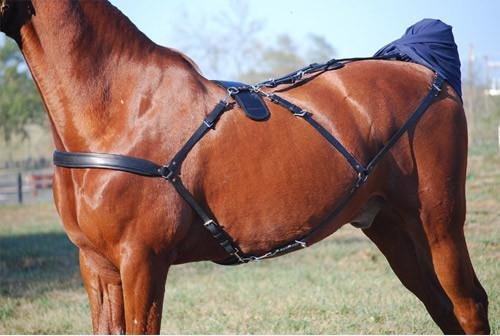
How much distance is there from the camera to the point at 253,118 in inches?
120

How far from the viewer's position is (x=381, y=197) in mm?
3553

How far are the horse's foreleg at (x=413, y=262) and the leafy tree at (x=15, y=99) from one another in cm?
2872

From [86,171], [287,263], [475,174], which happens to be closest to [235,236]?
[86,171]

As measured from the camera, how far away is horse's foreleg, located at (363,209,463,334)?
143 inches

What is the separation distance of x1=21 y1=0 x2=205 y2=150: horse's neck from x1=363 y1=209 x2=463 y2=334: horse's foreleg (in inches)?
66.6

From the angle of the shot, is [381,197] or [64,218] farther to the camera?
[381,197]

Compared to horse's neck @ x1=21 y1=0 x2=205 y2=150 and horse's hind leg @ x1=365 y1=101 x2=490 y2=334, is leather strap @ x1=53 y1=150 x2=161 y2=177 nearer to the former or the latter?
horse's neck @ x1=21 y1=0 x2=205 y2=150

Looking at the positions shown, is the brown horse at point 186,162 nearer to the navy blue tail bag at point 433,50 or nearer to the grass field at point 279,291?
the navy blue tail bag at point 433,50

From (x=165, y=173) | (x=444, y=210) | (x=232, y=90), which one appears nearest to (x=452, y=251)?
(x=444, y=210)

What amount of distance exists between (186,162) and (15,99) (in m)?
29.4

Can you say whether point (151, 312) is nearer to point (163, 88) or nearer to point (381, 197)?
point (163, 88)

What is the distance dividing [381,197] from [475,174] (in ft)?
26.3

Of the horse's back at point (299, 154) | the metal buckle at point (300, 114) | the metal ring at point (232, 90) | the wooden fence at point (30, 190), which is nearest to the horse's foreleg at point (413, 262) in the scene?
the horse's back at point (299, 154)

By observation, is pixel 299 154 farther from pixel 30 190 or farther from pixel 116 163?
pixel 30 190
